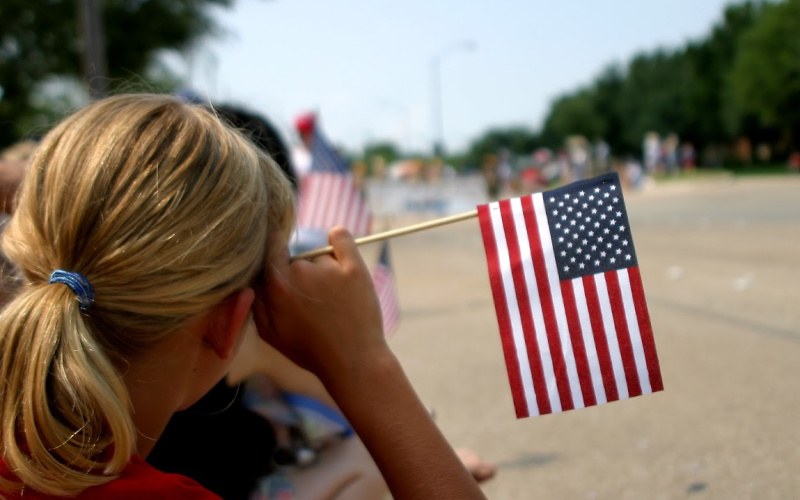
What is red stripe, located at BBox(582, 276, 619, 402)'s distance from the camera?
5.20 ft

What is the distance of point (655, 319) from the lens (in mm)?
5453

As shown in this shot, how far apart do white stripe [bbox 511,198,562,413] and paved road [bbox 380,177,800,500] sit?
1139 mm

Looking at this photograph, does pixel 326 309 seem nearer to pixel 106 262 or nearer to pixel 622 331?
pixel 106 262

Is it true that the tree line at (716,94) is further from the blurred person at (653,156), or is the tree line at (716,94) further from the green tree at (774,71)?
the blurred person at (653,156)

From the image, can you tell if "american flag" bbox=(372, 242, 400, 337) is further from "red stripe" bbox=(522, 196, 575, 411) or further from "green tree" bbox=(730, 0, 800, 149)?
"green tree" bbox=(730, 0, 800, 149)

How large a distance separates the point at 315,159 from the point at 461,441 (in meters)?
2.04

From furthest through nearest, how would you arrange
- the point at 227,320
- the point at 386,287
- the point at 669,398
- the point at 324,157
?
the point at 324,157, the point at 386,287, the point at 669,398, the point at 227,320

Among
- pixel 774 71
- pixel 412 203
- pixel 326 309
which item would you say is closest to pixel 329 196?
pixel 326 309

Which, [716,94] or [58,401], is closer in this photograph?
[58,401]

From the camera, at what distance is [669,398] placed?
364 centimetres

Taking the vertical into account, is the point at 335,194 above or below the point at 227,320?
below

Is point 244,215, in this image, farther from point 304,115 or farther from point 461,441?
point 304,115

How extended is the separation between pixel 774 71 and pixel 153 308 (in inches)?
2061

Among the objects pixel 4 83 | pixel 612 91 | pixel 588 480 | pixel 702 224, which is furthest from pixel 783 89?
pixel 588 480
